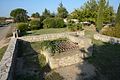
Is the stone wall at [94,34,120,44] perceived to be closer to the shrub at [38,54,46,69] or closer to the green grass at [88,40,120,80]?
the green grass at [88,40,120,80]

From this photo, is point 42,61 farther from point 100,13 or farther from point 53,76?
point 100,13

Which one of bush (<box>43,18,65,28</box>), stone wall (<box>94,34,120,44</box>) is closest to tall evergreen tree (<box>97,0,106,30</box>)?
stone wall (<box>94,34,120,44</box>)

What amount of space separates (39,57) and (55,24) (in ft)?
65.3

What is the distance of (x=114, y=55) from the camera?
34.3 feet

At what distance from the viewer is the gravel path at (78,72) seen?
7274mm

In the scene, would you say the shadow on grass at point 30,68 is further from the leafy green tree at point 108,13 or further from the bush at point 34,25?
the bush at point 34,25

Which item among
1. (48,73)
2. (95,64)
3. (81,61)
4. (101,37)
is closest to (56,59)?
(48,73)

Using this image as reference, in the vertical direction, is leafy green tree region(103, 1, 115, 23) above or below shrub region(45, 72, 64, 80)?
above

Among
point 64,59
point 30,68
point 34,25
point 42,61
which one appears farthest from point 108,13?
point 30,68

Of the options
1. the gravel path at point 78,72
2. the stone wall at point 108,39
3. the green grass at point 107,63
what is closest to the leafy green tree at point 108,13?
the stone wall at point 108,39

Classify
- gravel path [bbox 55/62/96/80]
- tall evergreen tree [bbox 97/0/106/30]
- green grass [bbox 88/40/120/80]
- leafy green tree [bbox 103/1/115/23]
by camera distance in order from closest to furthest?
gravel path [bbox 55/62/96/80] < green grass [bbox 88/40/120/80] < tall evergreen tree [bbox 97/0/106/30] < leafy green tree [bbox 103/1/115/23]

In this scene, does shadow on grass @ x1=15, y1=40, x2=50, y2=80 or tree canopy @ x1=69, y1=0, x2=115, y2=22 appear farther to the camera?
tree canopy @ x1=69, y1=0, x2=115, y2=22

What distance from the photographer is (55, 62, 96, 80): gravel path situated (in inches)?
286

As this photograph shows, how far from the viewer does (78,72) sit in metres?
7.83
